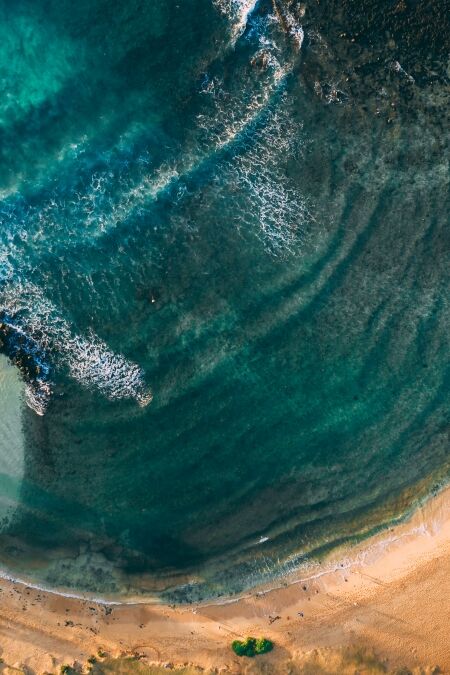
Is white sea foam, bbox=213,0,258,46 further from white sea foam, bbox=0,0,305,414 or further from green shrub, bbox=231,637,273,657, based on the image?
green shrub, bbox=231,637,273,657

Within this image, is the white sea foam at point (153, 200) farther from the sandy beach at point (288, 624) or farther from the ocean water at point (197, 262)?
the sandy beach at point (288, 624)

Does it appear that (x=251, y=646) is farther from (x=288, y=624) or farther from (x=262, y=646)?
(x=288, y=624)

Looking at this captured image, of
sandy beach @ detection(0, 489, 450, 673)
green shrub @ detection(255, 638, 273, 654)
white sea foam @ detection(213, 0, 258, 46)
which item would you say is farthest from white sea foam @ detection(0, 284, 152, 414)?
white sea foam @ detection(213, 0, 258, 46)

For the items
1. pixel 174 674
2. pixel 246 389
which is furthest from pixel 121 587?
pixel 246 389

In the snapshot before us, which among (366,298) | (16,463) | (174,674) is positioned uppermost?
(366,298)

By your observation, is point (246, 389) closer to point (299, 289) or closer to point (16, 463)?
point (299, 289)

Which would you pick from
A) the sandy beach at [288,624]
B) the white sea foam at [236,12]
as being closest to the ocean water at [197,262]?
the white sea foam at [236,12]
